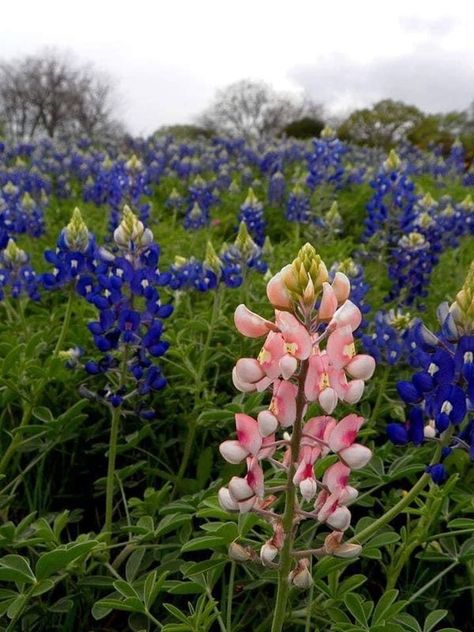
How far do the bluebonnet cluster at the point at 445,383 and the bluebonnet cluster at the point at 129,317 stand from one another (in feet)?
3.09

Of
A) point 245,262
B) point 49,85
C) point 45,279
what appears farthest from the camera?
point 49,85

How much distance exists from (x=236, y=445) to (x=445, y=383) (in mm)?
579

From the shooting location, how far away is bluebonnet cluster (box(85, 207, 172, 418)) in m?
2.27

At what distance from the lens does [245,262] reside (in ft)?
11.0

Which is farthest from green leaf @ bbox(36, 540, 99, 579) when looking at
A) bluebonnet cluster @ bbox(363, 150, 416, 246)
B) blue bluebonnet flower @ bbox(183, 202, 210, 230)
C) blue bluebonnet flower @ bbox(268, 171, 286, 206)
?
blue bluebonnet flower @ bbox(268, 171, 286, 206)

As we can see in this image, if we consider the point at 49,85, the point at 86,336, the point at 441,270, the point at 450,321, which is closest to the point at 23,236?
the point at 86,336

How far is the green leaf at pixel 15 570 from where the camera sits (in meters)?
1.72

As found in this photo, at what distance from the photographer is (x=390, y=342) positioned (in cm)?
293

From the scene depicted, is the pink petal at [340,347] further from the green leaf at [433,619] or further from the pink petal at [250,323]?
the green leaf at [433,619]

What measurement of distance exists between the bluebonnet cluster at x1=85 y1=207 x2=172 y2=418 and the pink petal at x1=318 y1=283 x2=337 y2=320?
109 centimetres

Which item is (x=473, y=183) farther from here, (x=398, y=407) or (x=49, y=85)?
(x=49, y=85)

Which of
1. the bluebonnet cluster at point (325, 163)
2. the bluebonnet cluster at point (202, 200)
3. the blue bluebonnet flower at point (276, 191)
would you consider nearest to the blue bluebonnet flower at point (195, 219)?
the bluebonnet cluster at point (202, 200)

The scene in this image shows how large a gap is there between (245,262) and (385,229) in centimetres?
157

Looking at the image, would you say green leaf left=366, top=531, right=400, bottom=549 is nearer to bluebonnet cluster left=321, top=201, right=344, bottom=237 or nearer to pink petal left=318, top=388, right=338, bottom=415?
pink petal left=318, top=388, right=338, bottom=415
